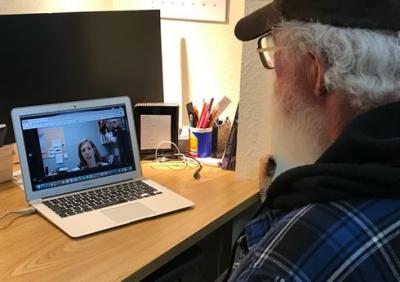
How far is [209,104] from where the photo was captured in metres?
1.92

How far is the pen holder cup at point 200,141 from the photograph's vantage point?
73.8 inches

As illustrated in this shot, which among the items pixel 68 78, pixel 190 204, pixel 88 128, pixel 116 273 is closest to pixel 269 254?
pixel 116 273

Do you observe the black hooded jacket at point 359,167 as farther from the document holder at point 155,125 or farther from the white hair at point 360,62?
the document holder at point 155,125

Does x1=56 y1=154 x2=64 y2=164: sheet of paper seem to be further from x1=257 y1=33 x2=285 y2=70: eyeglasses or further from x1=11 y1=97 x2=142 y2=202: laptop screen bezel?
x1=257 y1=33 x2=285 y2=70: eyeglasses

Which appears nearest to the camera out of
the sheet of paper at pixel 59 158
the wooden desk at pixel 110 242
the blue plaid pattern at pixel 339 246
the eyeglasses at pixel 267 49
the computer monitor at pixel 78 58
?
the blue plaid pattern at pixel 339 246

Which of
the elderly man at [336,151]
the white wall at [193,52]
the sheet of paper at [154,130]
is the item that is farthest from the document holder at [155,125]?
the elderly man at [336,151]

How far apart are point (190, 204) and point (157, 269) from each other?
0.24 meters

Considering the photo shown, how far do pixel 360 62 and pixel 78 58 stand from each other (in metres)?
1.10

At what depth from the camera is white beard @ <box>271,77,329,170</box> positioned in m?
1.00

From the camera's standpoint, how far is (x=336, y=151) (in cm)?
85

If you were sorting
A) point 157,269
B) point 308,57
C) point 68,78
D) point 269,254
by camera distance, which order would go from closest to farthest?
point 269,254 < point 308,57 < point 157,269 < point 68,78

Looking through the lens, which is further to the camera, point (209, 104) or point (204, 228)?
point (209, 104)

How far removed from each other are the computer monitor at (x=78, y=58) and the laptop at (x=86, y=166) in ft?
0.69

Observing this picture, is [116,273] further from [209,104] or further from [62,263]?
[209,104]
